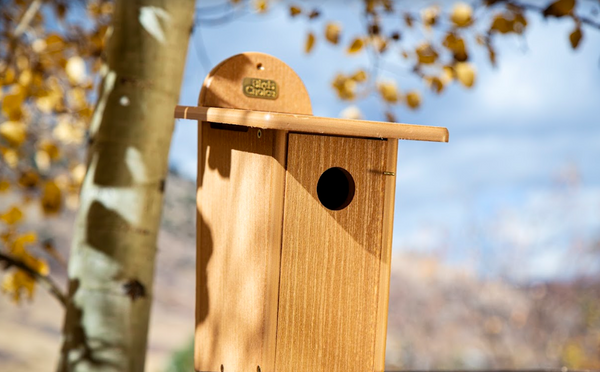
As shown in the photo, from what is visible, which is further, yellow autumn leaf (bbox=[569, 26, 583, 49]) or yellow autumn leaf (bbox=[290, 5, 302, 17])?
yellow autumn leaf (bbox=[290, 5, 302, 17])

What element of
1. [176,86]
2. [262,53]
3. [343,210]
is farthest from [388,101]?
[343,210]

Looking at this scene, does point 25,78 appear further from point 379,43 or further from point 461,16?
point 461,16

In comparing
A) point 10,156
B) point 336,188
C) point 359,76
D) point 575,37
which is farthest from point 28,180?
point 575,37

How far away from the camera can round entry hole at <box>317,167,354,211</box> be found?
1.16 m

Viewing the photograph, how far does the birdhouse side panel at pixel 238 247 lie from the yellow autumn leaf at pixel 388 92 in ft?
5.49

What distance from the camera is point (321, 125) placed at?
104cm

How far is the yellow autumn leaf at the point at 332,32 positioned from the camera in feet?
8.46

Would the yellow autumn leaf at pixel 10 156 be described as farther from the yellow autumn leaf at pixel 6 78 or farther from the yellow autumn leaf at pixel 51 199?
the yellow autumn leaf at pixel 51 199

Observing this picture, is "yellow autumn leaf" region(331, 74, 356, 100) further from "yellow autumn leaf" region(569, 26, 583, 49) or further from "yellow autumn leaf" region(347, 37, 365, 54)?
"yellow autumn leaf" region(569, 26, 583, 49)

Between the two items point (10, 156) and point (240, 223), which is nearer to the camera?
point (240, 223)

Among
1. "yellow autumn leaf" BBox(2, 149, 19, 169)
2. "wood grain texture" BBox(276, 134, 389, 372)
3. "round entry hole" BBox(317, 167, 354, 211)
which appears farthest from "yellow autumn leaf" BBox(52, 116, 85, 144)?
"wood grain texture" BBox(276, 134, 389, 372)

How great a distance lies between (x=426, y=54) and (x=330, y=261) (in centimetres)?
144

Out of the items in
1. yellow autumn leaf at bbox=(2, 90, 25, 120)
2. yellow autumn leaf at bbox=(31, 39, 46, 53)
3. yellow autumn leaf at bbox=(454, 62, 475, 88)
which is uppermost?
yellow autumn leaf at bbox=(31, 39, 46, 53)

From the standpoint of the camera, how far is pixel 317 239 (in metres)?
1.12
